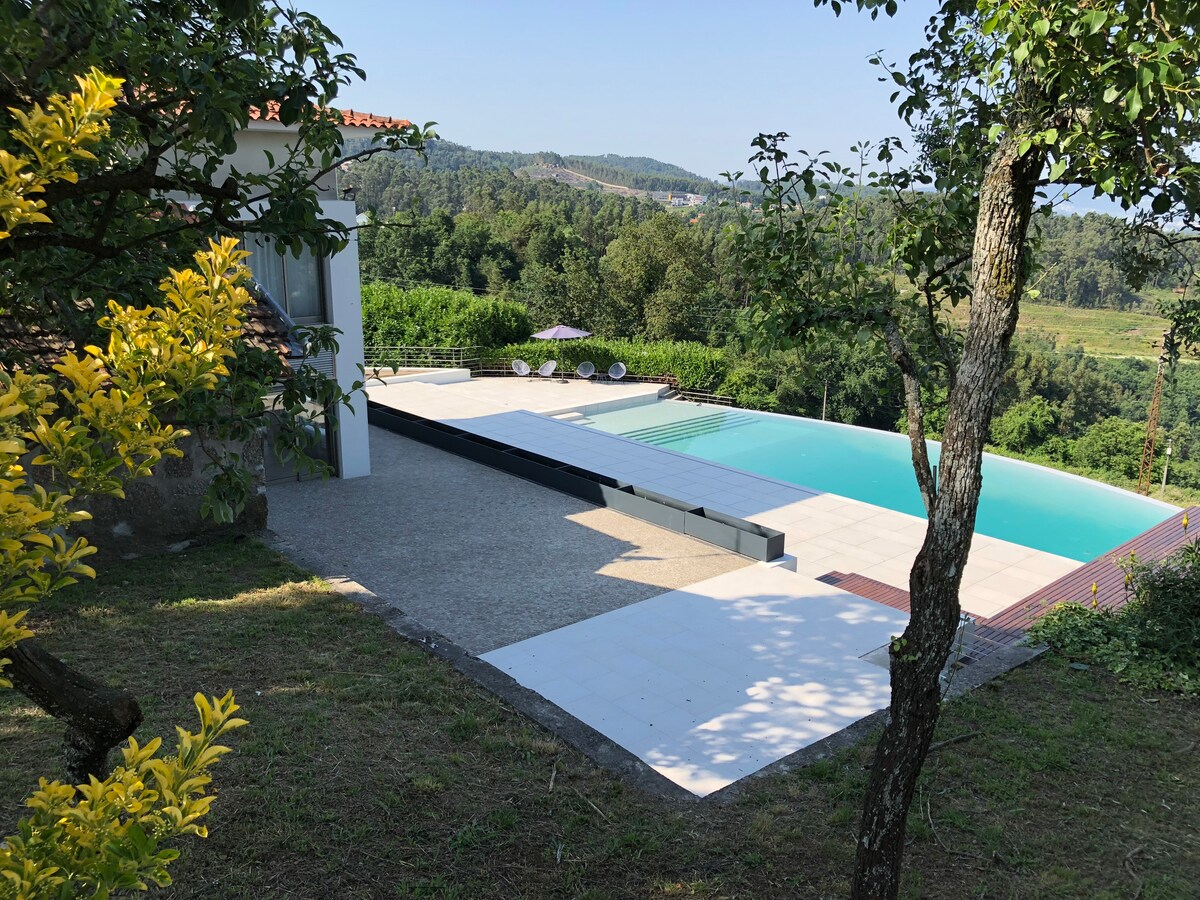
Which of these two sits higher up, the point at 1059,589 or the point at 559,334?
the point at 559,334

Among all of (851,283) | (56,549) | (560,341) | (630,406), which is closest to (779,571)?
(851,283)

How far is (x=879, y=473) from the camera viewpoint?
2377cm

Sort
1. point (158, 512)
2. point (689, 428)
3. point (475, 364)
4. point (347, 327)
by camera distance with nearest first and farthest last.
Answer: point (158, 512)
point (347, 327)
point (689, 428)
point (475, 364)

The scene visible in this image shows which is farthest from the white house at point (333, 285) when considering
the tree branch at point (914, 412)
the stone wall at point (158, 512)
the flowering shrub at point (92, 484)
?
the flowering shrub at point (92, 484)

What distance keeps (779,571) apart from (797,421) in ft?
55.5

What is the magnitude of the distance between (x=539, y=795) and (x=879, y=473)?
19752 mm

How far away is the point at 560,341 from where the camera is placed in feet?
106

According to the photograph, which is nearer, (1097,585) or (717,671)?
(717,671)

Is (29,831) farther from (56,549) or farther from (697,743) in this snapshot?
(697,743)

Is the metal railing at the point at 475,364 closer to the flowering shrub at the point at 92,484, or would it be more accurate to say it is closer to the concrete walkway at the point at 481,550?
the concrete walkway at the point at 481,550

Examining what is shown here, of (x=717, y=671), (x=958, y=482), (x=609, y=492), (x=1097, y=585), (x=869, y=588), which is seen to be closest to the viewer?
(x=958, y=482)

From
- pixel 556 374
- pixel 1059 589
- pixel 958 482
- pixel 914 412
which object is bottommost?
pixel 1059 589

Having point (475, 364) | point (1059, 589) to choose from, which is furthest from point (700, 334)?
point (1059, 589)

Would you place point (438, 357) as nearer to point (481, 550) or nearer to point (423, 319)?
point (423, 319)
